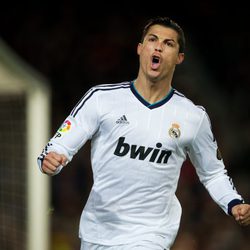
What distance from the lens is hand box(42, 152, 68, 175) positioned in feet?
14.1

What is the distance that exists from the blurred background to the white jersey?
4.50 m

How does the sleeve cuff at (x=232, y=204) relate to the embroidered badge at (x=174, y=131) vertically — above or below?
below

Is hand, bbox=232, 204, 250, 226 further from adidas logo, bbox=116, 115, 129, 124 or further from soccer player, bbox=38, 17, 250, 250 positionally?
adidas logo, bbox=116, 115, 129, 124

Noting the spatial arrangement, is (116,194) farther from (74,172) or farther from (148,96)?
(74,172)

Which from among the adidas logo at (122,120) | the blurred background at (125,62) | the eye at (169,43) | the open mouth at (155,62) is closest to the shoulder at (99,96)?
the adidas logo at (122,120)

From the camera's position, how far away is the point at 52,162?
4.29 metres

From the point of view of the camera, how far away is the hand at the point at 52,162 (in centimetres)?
429

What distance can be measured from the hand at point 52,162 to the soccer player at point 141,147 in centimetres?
20

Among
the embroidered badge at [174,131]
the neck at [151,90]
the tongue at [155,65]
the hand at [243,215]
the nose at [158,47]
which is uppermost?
the nose at [158,47]

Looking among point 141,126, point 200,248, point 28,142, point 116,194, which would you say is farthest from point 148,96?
point 200,248

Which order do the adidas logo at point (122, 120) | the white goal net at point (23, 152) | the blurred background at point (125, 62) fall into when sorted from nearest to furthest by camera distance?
the adidas logo at point (122, 120)
the white goal net at point (23, 152)
the blurred background at point (125, 62)

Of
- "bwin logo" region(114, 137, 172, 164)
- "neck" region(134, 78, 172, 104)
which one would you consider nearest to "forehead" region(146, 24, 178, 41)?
"neck" region(134, 78, 172, 104)

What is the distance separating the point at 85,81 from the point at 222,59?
180cm

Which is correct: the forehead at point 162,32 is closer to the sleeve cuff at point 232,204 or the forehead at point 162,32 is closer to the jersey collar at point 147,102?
the jersey collar at point 147,102
